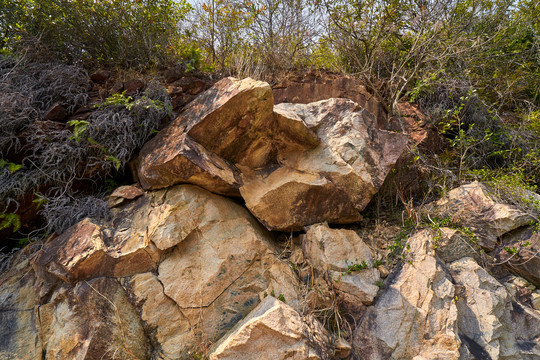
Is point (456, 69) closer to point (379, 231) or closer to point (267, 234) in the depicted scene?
point (379, 231)

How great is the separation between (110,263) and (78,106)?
83.7 inches

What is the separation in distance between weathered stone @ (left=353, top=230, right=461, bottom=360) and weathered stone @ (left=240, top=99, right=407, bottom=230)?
3.09 feet

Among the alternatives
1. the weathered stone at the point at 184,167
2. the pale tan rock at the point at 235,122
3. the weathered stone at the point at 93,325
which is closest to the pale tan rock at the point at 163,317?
the weathered stone at the point at 93,325

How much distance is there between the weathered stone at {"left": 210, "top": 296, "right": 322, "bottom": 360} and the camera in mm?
2637

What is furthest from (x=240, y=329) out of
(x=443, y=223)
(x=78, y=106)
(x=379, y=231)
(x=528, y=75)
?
(x=528, y=75)

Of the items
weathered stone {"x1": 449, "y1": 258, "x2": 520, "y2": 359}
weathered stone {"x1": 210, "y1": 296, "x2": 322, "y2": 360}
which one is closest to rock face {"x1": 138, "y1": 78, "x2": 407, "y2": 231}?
weathered stone {"x1": 210, "y1": 296, "x2": 322, "y2": 360}

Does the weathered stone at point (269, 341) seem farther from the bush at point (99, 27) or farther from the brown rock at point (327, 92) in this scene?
the bush at point (99, 27)

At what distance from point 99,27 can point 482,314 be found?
Result: 586 cm

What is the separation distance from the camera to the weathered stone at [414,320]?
2801 mm

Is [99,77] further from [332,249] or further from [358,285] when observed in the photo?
[358,285]

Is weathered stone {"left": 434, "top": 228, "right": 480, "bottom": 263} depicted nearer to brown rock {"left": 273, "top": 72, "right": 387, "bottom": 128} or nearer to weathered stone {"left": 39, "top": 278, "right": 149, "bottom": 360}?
brown rock {"left": 273, "top": 72, "right": 387, "bottom": 128}

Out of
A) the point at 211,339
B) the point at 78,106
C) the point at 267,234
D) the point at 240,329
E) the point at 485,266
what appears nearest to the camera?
the point at 240,329

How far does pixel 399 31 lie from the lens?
5.83 m

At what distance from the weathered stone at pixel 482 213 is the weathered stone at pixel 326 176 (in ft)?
2.71
